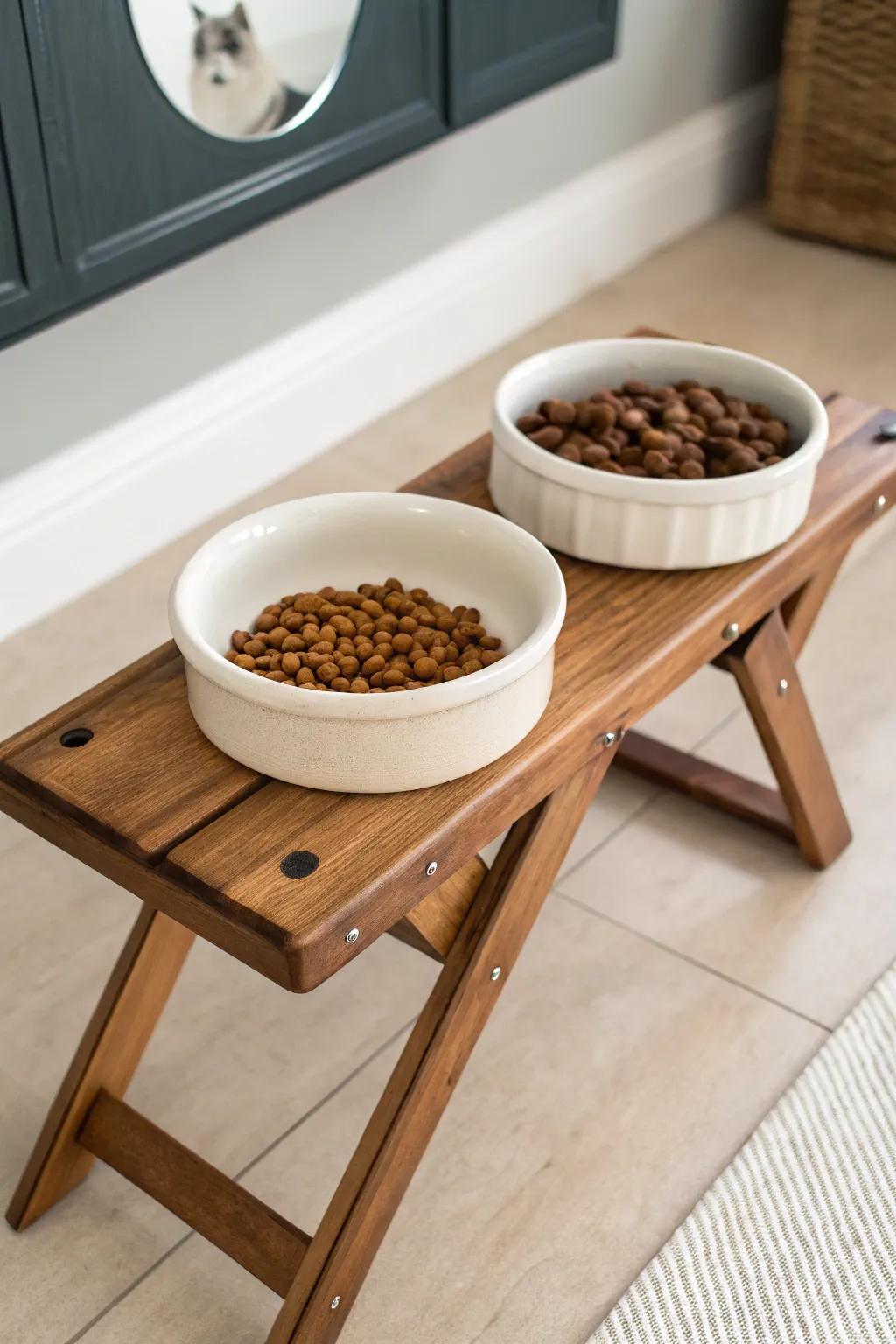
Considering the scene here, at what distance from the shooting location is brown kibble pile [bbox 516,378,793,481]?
4.94 feet

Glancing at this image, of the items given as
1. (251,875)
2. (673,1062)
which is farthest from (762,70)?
(251,875)

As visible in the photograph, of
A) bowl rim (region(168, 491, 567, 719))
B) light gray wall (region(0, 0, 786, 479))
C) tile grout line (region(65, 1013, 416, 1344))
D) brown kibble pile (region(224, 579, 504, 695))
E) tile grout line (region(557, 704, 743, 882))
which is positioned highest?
bowl rim (region(168, 491, 567, 719))

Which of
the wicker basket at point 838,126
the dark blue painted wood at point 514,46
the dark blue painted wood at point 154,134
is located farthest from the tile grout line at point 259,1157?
the wicker basket at point 838,126

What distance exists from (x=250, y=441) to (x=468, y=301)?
563mm

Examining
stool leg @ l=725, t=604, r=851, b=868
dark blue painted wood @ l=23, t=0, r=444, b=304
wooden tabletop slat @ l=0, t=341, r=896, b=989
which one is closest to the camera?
wooden tabletop slat @ l=0, t=341, r=896, b=989

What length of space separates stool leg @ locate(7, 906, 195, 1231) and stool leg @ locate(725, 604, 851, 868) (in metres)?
0.63

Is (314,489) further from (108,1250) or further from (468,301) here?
(108,1250)

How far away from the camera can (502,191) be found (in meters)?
2.88

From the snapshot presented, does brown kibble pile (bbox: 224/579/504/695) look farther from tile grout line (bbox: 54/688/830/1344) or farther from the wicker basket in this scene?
the wicker basket

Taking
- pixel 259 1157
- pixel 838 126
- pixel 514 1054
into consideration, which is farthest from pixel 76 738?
pixel 838 126

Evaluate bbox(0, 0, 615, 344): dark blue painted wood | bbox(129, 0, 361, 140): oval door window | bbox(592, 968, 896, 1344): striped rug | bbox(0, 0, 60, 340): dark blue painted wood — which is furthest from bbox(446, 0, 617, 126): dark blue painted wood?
bbox(592, 968, 896, 1344): striped rug

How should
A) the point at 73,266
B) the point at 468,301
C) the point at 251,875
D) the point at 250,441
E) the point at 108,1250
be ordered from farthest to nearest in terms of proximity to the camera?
1. the point at 468,301
2. the point at 250,441
3. the point at 73,266
4. the point at 108,1250
5. the point at 251,875

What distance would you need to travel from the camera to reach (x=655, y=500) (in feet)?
4.73

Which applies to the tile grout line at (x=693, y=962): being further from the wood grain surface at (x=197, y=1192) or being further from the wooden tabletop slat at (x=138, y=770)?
the wooden tabletop slat at (x=138, y=770)
